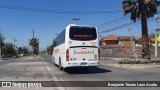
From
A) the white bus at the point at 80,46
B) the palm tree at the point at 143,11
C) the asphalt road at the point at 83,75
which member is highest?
the palm tree at the point at 143,11

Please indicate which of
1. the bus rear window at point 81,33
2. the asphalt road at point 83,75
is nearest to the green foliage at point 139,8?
the asphalt road at point 83,75

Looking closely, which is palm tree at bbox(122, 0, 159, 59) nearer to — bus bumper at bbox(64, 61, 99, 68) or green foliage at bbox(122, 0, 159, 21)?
green foliage at bbox(122, 0, 159, 21)

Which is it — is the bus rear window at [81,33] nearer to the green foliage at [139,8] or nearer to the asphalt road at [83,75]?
the asphalt road at [83,75]

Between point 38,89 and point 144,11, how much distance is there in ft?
82.3

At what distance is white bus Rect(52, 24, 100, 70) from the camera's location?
24.2 metres

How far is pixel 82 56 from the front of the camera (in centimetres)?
2425

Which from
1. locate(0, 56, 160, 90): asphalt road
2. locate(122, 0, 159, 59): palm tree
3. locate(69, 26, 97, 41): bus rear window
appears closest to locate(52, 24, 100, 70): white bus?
locate(69, 26, 97, 41): bus rear window

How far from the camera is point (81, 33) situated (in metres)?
24.5

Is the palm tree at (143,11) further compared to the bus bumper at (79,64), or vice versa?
the palm tree at (143,11)

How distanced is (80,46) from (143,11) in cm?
1537

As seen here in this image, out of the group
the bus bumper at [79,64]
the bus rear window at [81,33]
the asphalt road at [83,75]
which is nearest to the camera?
the asphalt road at [83,75]

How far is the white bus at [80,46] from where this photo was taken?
79.4 feet

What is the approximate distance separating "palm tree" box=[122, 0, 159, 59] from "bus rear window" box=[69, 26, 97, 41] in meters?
13.7

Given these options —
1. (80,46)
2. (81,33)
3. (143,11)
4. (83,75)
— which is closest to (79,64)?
(80,46)
